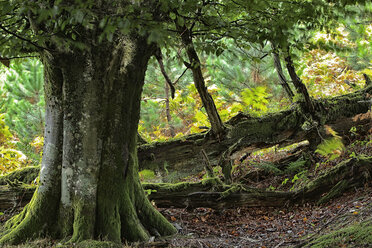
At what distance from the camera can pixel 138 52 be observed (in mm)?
4113

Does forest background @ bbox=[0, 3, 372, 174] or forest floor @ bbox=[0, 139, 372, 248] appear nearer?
forest floor @ bbox=[0, 139, 372, 248]

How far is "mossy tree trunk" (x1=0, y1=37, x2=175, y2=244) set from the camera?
396 cm

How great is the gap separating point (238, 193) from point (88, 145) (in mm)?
3136

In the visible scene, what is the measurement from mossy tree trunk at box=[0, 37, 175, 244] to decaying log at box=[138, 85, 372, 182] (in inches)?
103

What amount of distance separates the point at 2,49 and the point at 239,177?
6207mm

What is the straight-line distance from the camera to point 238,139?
23.0 ft

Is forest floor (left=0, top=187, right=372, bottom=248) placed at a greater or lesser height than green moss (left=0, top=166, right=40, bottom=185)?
lesser

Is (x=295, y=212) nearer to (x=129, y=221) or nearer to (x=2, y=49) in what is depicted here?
(x=129, y=221)

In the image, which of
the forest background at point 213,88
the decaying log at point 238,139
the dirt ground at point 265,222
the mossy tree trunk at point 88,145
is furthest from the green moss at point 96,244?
the forest background at point 213,88

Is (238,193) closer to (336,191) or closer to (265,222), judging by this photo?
(265,222)

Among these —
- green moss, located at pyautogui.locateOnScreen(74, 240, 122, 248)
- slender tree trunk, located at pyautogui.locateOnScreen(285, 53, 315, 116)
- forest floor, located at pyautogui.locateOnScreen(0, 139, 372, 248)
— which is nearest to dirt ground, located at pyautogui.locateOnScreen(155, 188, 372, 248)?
forest floor, located at pyautogui.locateOnScreen(0, 139, 372, 248)

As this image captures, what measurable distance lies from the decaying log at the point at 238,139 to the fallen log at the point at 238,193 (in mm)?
957

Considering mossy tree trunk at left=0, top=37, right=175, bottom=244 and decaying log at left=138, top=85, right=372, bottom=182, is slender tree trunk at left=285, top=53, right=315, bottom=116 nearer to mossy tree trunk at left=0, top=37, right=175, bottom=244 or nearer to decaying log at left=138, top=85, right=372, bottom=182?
decaying log at left=138, top=85, right=372, bottom=182

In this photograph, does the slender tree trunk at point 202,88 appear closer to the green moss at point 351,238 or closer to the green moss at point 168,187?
the green moss at point 168,187
